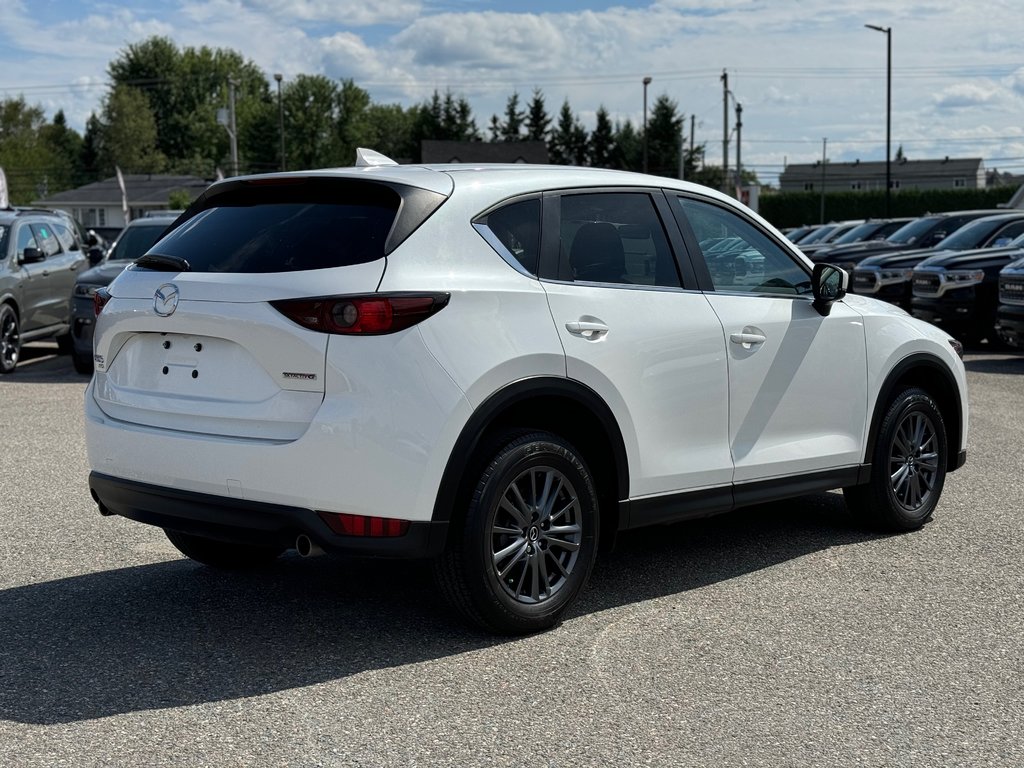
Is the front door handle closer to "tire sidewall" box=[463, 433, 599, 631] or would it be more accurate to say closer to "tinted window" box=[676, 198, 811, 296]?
"tire sidewall" box=[463, 433, 599, 631]

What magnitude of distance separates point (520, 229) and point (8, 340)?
Result: 12479 millimetres

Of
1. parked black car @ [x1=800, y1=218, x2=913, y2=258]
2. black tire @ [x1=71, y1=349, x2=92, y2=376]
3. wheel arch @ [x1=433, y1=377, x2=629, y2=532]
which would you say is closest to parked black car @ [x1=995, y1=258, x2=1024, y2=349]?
black tire @ [x1=71, y1=349, x2=92, y2=376]

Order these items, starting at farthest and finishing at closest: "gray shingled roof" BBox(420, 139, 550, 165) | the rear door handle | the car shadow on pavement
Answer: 1. "gray shingled roof" BBox(420, 139, 550, 165)
2. the rear door handle
3. the car shadow on pavement

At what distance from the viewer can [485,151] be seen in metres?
93.4

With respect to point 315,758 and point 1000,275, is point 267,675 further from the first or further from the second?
point 1000,275

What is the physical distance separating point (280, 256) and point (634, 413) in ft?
5.15

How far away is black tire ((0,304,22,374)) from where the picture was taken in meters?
15.9

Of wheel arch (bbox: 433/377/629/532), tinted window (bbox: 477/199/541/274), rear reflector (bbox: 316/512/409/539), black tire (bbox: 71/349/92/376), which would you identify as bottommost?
black tire (bbox: 71/349/92/376)

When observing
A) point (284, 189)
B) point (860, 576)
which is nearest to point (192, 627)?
point (284, 189)

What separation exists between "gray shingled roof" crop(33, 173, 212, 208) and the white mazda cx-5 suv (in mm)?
94199

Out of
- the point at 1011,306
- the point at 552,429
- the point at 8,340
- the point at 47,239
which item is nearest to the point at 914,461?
the point at 552,429

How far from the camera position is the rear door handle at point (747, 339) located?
19.0 ft

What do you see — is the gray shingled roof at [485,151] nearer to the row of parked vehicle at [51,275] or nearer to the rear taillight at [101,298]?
the row of parked vehicle at [51,275]

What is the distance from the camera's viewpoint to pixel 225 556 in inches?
239
